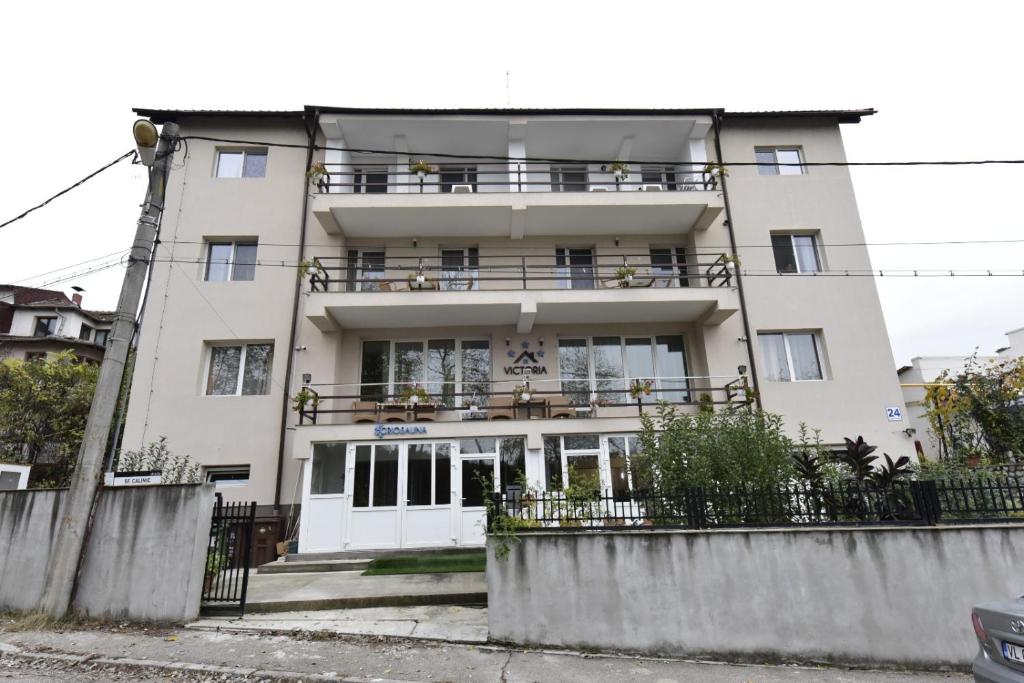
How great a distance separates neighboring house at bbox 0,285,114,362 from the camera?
27688mm

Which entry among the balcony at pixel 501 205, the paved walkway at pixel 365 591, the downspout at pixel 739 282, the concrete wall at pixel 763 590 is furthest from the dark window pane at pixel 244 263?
the downspout at pixel 739 282

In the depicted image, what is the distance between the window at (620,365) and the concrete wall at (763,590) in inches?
298

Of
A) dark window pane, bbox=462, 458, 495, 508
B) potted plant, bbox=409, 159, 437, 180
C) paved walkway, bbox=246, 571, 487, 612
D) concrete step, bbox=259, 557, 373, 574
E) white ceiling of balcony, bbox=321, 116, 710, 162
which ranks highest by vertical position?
white ceiling of balcony, bbox=321, 116, 710, 162

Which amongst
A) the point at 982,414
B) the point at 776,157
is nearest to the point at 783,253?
the point at 776,157

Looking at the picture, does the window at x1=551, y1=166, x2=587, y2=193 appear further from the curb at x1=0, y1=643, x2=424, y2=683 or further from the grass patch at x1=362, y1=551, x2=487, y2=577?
the curb at x1=0, y1=643, x2=424, y2=683

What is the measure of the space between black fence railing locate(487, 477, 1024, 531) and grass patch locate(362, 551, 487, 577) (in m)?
3.79

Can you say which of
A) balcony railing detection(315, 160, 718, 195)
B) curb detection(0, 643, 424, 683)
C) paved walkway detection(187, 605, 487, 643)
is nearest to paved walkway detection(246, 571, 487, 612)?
paved walkway detection(187, 605, 487, 643)

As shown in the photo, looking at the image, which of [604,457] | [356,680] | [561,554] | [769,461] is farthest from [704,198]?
[356,680]

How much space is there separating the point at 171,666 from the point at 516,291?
33.6 feet

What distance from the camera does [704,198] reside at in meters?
14.9

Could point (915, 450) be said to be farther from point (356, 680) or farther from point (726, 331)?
point (356, 680)

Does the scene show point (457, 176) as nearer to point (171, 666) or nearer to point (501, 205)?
point (501, 205)

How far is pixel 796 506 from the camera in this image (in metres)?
7.25

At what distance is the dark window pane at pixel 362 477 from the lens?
12398mm
